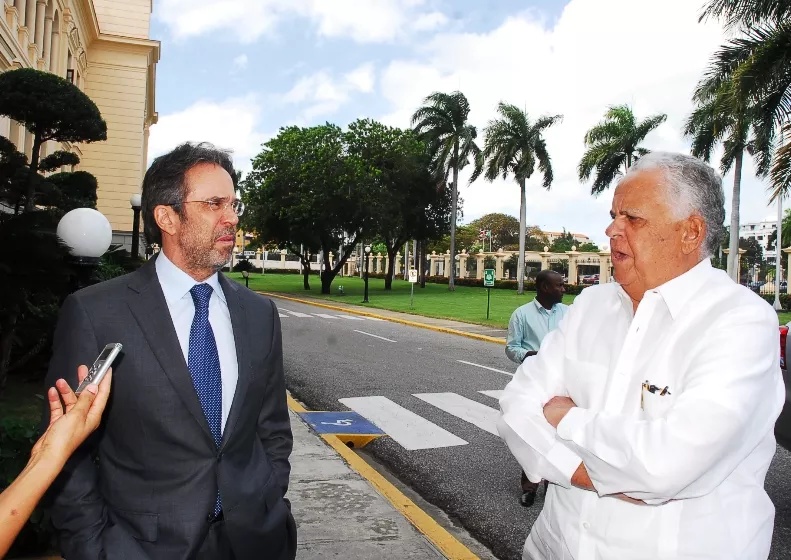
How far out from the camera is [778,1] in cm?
1596

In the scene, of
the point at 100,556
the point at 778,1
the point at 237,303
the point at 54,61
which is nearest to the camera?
the point at 100,556

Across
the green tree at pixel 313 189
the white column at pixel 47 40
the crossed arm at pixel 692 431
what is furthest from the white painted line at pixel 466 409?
the green tree at pixel 313 189

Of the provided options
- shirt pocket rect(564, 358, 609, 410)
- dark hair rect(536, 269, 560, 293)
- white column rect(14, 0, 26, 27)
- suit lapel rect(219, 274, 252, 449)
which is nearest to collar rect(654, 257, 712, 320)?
shirt pocket rect(564, 358, 609, 410)

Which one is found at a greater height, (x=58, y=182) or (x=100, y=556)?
(x=58, y=182)

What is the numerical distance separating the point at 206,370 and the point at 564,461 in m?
1.11

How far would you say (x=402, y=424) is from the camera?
26.1ft

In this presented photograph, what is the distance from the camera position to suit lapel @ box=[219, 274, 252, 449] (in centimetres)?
213

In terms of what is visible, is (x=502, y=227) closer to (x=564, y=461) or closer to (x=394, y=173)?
(x=394, y=173)

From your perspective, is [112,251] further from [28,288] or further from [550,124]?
[550,124]

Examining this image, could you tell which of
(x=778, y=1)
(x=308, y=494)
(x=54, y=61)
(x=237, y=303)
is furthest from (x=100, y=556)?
(x=54, y=61)

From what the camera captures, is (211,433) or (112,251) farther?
(112,251)

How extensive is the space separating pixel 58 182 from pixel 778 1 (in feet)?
51.8

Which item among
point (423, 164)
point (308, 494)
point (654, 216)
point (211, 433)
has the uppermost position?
point (423, 164)

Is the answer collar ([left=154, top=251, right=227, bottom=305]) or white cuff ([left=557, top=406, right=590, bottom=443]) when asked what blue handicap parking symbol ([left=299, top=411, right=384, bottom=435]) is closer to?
collar ([left=154, top=251, right=227, bottom=305])
